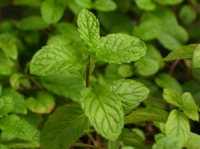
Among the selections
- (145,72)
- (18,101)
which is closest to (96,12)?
(145,72)

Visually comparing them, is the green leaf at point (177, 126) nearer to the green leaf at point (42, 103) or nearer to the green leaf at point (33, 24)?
the green leaf at point (42, 103)

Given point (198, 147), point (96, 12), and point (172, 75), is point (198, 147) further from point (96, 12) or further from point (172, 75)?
point (96, 12)

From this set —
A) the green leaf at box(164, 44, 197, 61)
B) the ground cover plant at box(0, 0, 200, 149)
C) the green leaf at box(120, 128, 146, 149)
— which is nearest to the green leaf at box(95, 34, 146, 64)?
the ground cover plant at box(0, 0, 200, 149)

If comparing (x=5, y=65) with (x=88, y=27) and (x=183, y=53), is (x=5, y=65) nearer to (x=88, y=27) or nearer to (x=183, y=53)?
(x=88, y=27)

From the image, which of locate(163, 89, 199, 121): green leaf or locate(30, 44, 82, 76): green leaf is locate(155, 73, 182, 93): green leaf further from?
locate(30, 44, 82, 76): green leaf

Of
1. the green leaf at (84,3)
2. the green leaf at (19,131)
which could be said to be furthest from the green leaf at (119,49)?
the green leaf at (84,3)

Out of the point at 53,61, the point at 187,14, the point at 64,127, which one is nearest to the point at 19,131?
the point at 64,127
